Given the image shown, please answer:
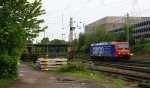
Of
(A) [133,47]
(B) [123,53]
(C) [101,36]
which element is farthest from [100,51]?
(C) [101,36]

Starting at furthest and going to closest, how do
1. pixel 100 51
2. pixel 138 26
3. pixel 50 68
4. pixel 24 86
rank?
pixel 138 26, pixel 100 51, pixel 50 68, pixel 24 86

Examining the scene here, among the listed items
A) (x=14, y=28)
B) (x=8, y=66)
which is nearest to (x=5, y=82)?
(x=8, y=66)

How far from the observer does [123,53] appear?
→ 59.7 meters

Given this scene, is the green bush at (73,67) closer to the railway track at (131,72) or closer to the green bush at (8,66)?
the railway track at (131,72)

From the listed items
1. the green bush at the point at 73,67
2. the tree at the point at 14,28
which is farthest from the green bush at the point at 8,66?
the green bush at the point at 73,67

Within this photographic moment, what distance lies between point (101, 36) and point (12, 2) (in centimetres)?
8766

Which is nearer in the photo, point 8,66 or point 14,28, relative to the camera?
point 14,28

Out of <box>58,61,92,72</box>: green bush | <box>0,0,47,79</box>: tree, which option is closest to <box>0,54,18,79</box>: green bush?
<box>0,0,47,79</box>: tree

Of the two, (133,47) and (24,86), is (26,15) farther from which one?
(133,47)

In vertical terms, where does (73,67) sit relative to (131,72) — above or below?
above

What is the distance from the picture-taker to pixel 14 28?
65.0 ft

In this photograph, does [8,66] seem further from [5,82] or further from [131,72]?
[131,72]

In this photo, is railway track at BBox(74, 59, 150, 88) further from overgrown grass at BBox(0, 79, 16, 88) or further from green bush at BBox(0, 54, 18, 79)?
green bush at BBox(0, 54, 18, 79)

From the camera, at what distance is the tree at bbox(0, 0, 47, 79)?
19.8 meters
